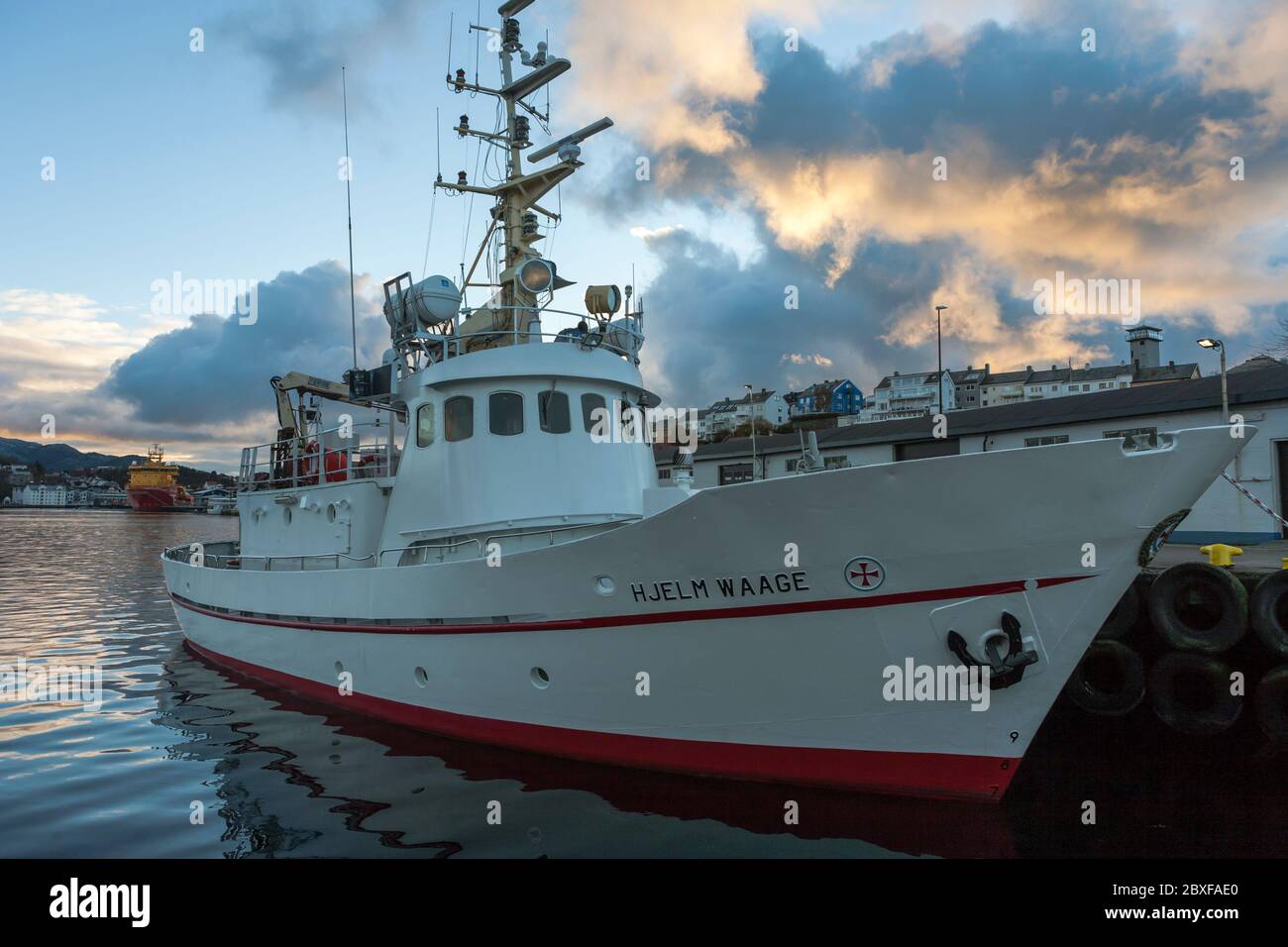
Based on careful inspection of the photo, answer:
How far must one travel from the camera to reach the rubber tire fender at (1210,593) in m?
8.73

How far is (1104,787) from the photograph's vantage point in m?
7.38

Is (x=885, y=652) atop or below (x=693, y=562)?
below

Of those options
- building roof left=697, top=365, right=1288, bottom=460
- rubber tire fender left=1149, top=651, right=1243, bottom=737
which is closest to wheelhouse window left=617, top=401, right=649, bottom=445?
rubber tire fender left=1149, top=651, right=1243, bottom=737

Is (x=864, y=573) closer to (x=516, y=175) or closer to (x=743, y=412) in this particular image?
(x=516, y=175)

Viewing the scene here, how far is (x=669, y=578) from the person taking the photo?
654 cm

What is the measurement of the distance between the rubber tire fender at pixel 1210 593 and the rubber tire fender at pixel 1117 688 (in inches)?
20.3

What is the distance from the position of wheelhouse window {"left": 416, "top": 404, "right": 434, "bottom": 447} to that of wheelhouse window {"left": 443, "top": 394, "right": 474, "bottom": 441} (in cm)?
27

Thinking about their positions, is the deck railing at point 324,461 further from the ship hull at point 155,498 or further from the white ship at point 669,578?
the ship hull at point 155,498

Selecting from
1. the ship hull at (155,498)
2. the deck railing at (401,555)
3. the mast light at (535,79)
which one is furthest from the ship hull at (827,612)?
the ship hull at (155,498)

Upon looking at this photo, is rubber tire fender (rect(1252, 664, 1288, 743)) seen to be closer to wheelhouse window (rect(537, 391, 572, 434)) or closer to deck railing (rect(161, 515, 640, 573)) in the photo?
deck railing (rect(161, 515, 640, 573))
